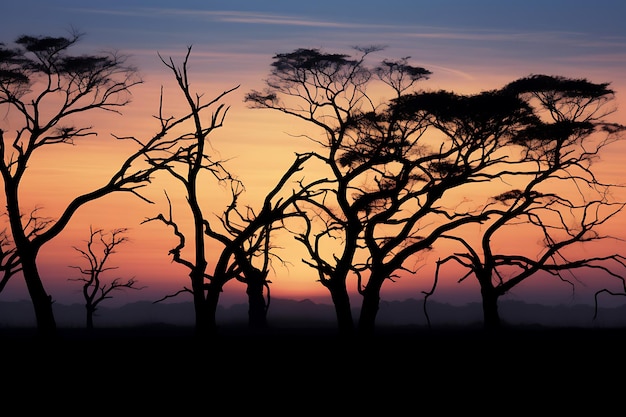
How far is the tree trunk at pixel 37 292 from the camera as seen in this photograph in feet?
98.2

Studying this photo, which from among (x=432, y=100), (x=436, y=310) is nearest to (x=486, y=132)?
(x=432, y=100)

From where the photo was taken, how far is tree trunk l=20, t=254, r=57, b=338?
1178 inches

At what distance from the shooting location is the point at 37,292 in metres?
30.0

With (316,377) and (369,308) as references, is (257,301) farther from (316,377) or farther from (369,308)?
(316,377)

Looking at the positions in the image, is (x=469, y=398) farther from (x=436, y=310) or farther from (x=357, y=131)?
(x=436, y=310)

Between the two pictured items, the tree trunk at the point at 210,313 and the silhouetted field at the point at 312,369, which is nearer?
the silhouetted field at the point at 312,369

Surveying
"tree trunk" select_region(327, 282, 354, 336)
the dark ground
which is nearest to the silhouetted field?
the dark ground

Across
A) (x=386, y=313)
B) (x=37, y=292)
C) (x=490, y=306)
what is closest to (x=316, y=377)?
(x=37, y=292)

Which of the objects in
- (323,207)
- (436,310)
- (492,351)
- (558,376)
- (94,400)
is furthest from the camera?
(436,310)

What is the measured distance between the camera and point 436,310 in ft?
424

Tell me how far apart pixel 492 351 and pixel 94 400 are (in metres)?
13.3

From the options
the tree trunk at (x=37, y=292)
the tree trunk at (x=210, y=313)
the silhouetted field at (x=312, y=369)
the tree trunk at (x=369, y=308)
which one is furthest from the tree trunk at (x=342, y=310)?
the tree trunk at (x=37, y=292)

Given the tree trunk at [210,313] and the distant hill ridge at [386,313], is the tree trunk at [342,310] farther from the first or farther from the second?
the distant hill ridge at [386,313]

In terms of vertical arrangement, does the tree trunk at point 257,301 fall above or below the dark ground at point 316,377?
above
